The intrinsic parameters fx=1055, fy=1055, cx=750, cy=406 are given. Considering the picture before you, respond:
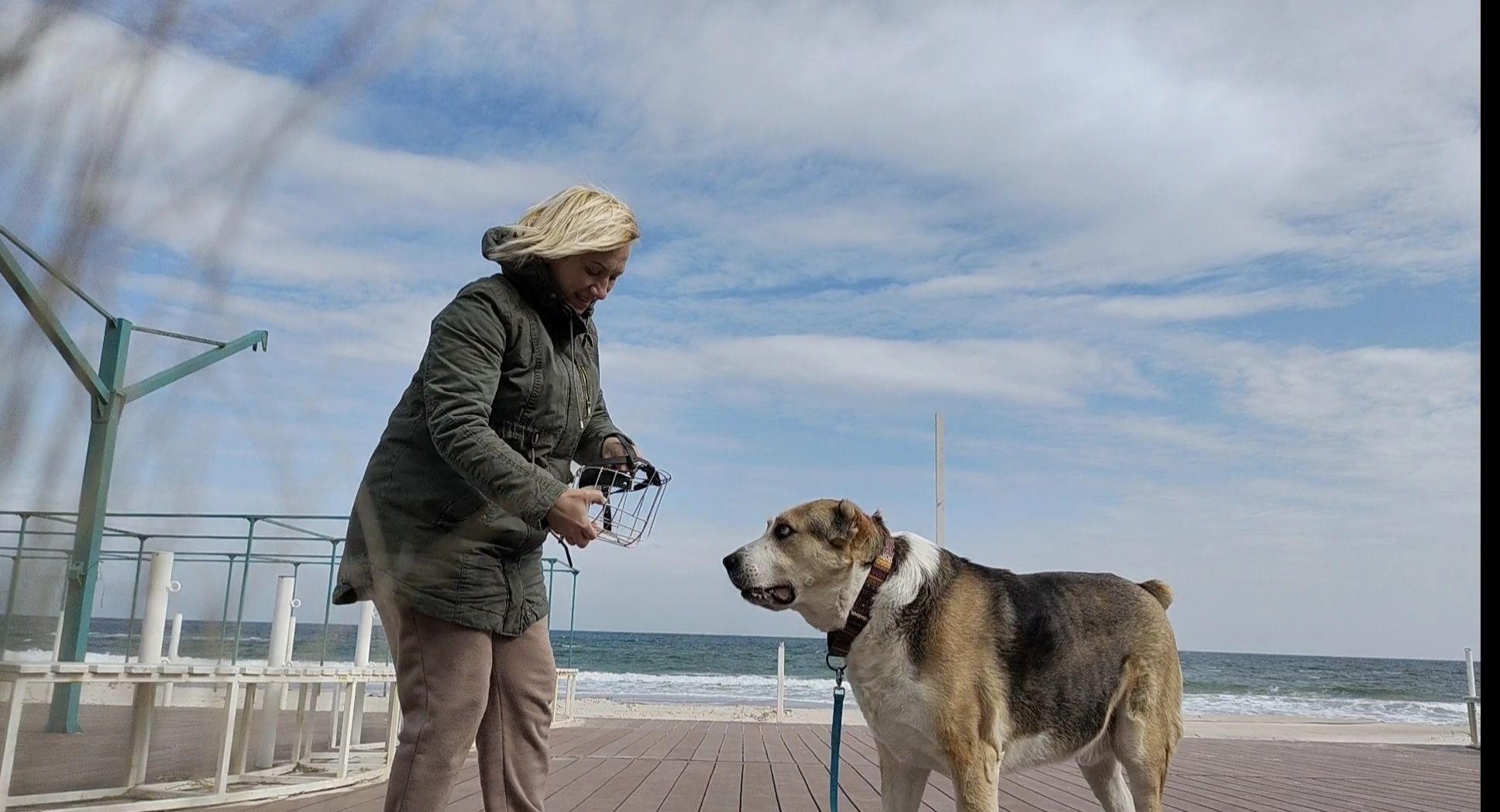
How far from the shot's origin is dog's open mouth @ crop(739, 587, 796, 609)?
314 centimetres

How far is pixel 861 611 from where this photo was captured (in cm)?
300

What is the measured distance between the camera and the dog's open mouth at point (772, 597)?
3.14 metres

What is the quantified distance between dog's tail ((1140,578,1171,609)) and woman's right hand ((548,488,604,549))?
268 cm

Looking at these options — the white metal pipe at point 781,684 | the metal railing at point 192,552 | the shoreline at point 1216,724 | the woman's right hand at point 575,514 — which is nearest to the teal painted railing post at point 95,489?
the metal railing at point 192,552

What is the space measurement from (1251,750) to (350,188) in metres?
9.32

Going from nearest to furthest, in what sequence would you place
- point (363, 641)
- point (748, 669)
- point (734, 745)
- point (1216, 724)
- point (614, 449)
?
point (614, 449) < point (363, 641) < point (734, 745) < point (1216, 724) < point (748, 669)

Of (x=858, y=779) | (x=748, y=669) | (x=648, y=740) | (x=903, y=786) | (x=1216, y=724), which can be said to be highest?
(x=903, y=786)

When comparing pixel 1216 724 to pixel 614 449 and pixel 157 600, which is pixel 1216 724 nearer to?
pixel 614 449

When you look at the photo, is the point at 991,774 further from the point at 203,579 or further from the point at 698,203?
the point at 203,579

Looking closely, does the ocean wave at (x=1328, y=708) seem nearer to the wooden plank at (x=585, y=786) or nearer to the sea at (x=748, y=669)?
the sea at (x=748, y=669)

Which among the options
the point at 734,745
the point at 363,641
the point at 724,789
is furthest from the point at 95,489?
the point at 734,745

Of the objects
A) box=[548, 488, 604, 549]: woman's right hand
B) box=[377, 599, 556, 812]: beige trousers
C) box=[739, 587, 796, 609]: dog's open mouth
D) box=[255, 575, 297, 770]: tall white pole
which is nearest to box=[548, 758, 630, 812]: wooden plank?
box=[739, 587, 796, 609]: dog's open mouth

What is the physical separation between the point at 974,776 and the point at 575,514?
184cm
